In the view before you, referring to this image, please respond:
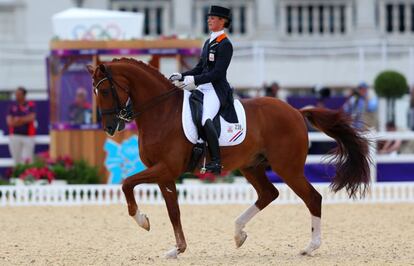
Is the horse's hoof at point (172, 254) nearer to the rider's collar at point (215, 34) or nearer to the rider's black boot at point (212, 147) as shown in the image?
the rider's black boot at point (212, 147)

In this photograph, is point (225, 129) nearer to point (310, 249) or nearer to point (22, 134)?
point (310, 249)

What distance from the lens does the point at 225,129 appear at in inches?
430

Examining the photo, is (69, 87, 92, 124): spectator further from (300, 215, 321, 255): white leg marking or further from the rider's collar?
→ (300, 215, 321, 255): white leg marking

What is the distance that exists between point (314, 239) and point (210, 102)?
1.71 m

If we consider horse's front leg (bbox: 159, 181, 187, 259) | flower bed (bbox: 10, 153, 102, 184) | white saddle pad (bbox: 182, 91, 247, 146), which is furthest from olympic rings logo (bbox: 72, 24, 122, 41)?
horse's front leg (bbox: 159, 181, 187, 259)

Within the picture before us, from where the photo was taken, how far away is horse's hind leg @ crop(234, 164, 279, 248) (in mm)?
11109

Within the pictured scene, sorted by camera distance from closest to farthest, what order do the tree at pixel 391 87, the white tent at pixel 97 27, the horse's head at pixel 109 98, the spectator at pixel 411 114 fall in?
the horse's head at pixel 109 98 → the white tent at pixel 97 27 → the spectator at pixel 411 114 → the tree at pixel 391 87

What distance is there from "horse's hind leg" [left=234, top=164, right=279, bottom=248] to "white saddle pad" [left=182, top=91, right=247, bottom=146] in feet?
2.02

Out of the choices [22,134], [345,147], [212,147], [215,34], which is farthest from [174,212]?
[22,134]

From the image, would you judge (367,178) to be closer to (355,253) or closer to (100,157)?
(355,253)

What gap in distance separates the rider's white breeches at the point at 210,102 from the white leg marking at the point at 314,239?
148cm

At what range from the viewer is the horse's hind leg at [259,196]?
437 inches

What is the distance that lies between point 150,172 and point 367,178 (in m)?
2.49

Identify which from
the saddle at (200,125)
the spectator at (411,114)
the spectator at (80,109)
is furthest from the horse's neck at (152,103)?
the spectator at (411,114)
